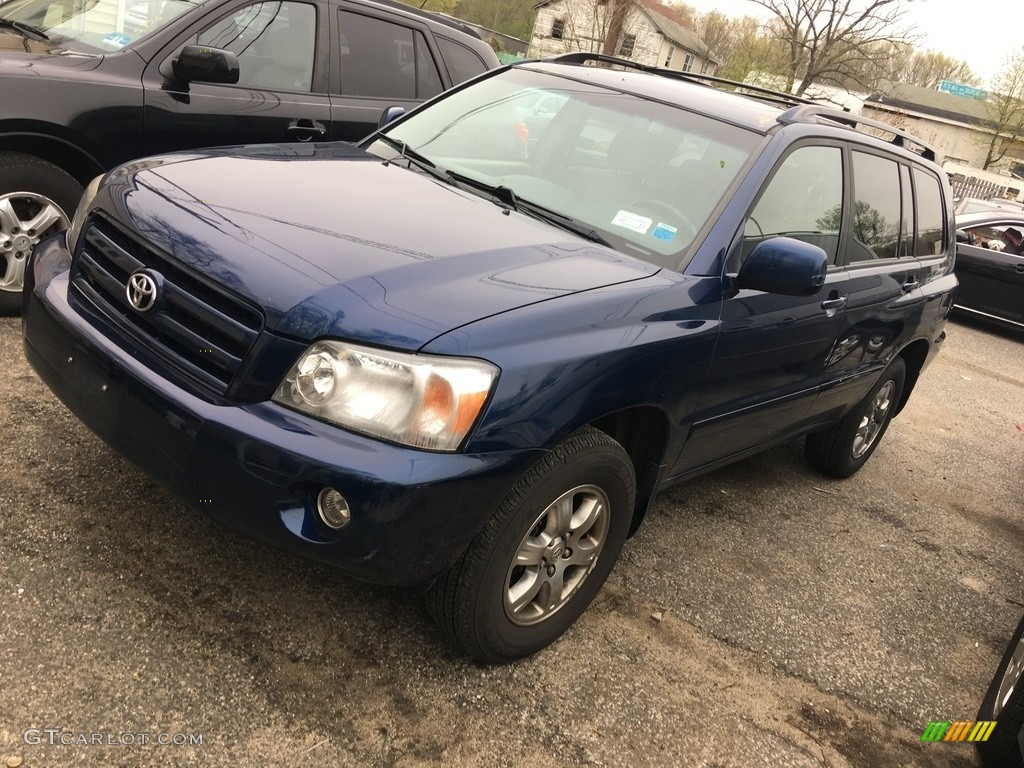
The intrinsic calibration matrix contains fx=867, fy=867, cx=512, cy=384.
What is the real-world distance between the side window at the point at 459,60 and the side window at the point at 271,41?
106 centimetres

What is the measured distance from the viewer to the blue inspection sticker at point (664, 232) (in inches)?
119

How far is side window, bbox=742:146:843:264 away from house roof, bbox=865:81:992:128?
63947mm

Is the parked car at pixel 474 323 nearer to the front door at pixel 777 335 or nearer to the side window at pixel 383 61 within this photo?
the front door at pixel 777 335

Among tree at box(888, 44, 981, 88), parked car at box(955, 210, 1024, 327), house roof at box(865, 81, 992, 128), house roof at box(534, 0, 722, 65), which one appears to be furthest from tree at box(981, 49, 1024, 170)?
parked car at box(955, 210, 1024, 327)

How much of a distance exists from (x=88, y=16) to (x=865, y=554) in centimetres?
488

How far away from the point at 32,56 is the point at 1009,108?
2328 inches

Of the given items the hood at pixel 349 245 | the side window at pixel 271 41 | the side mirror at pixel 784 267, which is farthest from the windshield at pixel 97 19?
the side mirror at pixel 784 267

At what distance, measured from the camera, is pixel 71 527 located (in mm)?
2855

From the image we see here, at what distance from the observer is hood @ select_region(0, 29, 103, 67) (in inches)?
156

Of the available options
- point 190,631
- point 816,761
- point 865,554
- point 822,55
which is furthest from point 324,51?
point 822,55

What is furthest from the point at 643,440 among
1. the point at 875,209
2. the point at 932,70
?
the point at 932,70

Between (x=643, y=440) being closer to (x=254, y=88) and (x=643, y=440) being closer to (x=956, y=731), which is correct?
(x=956, y=731)

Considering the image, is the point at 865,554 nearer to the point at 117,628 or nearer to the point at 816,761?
the point at 816,761

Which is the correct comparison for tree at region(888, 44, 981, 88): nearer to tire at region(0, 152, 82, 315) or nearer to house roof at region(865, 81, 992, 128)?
house roof at region(865, 81, 992, 128)
